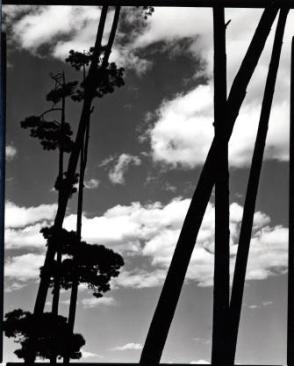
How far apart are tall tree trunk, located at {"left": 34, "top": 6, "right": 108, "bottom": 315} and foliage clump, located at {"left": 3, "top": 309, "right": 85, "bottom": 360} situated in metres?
1.92

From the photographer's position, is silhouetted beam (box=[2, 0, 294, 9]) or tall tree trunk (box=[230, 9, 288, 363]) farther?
tall tree trunk (box=[230, 9, 288, 363])

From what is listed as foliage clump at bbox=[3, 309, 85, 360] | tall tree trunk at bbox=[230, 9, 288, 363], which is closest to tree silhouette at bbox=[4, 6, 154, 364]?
foliage clump at bbox=[3, 309, 85, 360]

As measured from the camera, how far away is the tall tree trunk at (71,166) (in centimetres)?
795

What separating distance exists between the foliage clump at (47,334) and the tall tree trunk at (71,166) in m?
1.92

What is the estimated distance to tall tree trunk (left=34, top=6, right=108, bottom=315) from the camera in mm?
7945

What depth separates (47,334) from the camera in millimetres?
10180

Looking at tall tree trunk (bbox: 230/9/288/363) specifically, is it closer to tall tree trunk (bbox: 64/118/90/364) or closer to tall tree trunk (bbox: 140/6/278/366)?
tall tree trunk (bbox: 140/6/278/366)

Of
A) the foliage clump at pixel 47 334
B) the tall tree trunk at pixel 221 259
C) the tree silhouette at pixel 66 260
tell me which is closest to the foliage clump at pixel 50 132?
the tree silhouette at pixel 66 260

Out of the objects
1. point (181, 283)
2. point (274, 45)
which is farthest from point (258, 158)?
point (181, 283)

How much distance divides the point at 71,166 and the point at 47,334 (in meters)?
3.55

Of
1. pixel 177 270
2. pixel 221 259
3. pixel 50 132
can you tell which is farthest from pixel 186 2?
pixel 50 132

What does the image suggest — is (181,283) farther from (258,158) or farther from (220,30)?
(220,30)

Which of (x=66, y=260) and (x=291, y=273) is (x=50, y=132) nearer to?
(x=66, y=260)

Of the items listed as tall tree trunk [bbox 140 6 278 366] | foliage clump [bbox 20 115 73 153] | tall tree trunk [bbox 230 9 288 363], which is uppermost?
foliage clump [bbox 20 115 73 153]
